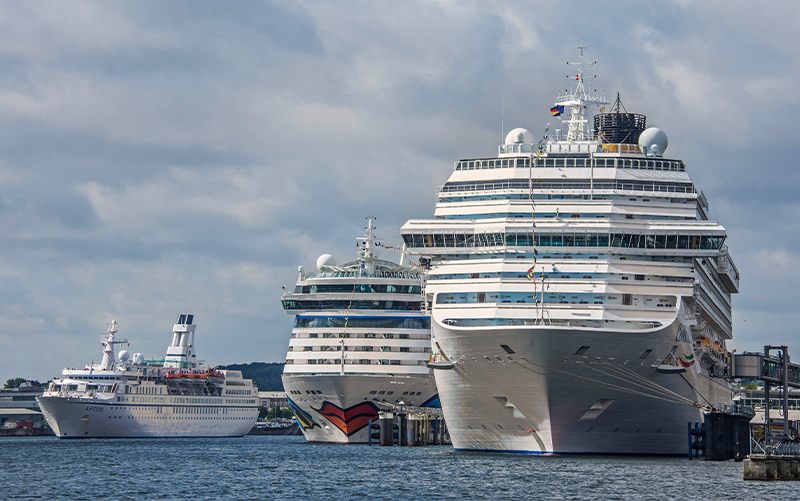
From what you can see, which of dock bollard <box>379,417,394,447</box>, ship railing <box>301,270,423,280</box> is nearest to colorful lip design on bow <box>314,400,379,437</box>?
dock bollard <box>379,417,394,447</box>

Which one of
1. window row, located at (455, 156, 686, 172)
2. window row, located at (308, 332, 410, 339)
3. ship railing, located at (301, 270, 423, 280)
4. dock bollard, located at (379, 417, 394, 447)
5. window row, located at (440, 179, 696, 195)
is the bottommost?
dock bollard, located at (379, 417, 394, 447)

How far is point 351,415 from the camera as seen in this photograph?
280 ft

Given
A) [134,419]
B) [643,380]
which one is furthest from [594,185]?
[134,419]

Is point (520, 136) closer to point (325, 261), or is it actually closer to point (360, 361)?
point (360, 361)

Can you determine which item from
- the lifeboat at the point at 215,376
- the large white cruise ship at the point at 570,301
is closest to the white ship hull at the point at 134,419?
the lifeboat at the point at 215,376

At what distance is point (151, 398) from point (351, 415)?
53.0 metres

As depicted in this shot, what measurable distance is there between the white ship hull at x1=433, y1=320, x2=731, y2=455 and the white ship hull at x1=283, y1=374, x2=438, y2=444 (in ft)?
94.9

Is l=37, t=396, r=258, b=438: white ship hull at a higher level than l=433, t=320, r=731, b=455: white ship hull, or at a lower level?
lower

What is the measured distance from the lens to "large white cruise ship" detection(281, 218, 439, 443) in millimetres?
85000

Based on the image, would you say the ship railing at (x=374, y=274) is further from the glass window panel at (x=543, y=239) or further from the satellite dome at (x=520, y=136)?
the glass window panel at (x=543, y=239)

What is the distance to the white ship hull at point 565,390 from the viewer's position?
4962 cm

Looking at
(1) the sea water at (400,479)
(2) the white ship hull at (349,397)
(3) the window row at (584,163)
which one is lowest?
(1) the sea water at (400,479)

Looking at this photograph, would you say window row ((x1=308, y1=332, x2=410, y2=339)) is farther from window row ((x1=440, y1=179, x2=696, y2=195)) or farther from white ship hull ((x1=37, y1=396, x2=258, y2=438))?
white ship hull ((x1=37, y1=396, x2=258, y2=438))

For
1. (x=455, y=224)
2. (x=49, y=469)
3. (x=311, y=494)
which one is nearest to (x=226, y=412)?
(x=49, y=469)
